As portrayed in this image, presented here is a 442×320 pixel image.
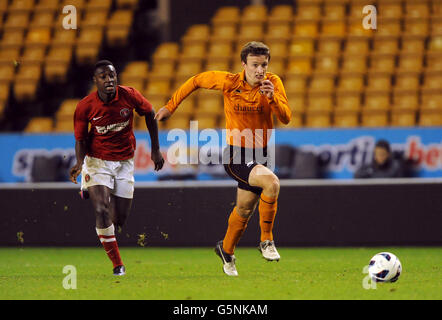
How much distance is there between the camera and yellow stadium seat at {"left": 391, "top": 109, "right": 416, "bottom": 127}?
11.9 m

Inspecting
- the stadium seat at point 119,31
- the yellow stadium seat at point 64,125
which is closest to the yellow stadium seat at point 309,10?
the stadium seat at point 119,31

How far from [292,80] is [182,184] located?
3.84 m

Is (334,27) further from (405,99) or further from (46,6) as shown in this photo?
(46,6)

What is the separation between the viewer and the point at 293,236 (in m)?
9.63

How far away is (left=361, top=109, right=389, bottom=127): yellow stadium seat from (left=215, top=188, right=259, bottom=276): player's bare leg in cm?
575

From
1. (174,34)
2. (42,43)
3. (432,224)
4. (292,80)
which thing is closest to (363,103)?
(292,80)

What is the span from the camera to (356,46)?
13328mm

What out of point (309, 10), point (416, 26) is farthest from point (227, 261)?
point (309, 10)

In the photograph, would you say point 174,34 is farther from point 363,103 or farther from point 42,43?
point 363,103

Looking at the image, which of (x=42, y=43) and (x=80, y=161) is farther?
(x=42, y=43)

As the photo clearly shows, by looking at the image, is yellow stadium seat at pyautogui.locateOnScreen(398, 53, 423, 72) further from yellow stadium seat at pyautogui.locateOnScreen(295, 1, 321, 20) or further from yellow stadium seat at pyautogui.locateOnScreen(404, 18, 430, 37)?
yellow stadium seat at pyautogui.locateOnScreen(295, 1, 321, 20)

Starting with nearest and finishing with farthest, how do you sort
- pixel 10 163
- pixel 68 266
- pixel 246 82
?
pixel 246 82 → pixel 68 266 → pixel 10 163

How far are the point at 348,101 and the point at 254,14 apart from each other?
2.99 metres

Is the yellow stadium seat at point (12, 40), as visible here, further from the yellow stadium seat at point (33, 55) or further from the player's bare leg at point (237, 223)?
the player's bare leg at point (237, 223)
